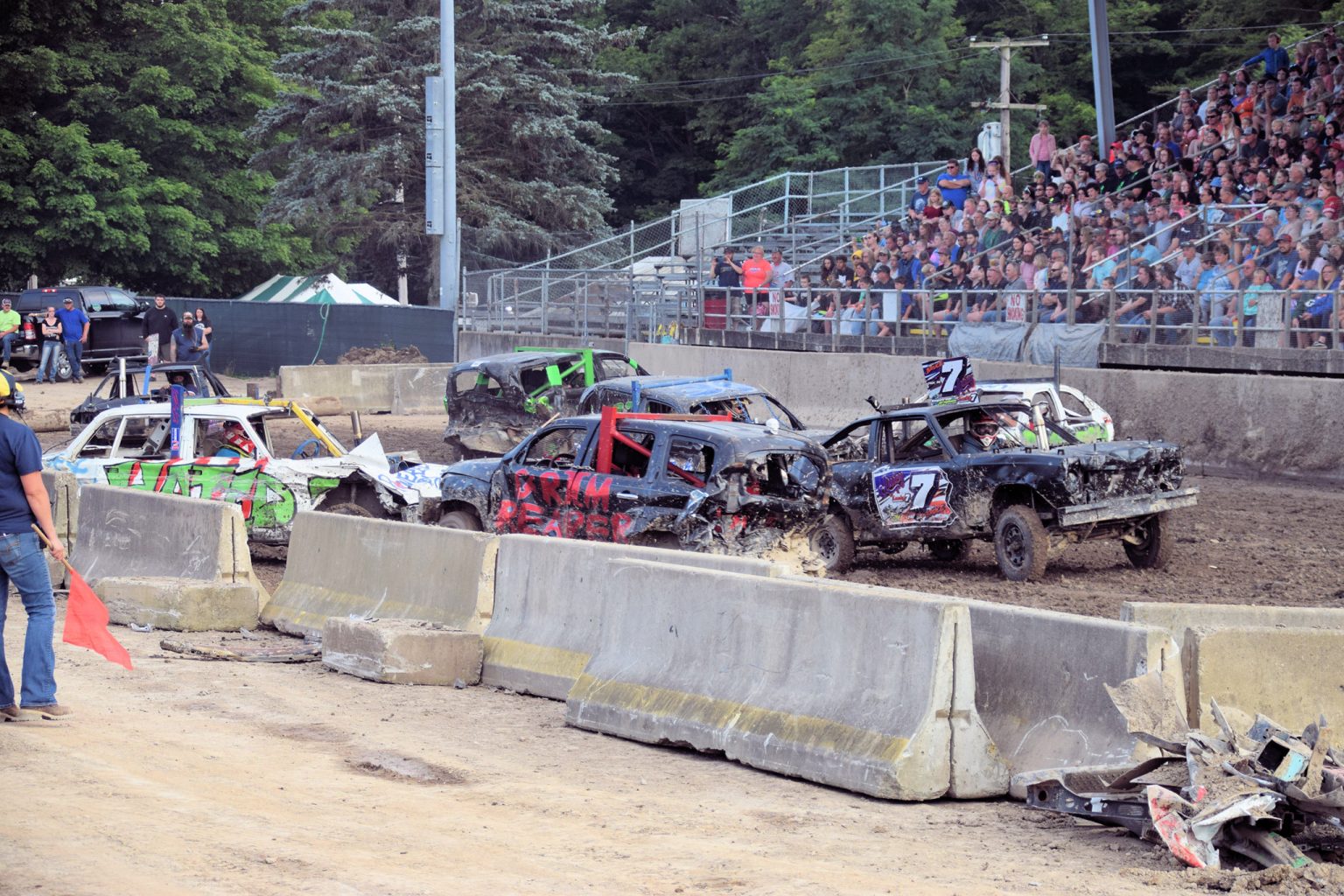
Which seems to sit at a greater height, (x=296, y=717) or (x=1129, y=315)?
(x=1129, y=315)

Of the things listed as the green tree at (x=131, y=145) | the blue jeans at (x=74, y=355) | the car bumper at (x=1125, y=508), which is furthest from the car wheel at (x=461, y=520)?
the green tree at (x=131, y=145)

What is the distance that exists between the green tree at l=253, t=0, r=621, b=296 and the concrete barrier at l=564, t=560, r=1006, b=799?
41.7 m

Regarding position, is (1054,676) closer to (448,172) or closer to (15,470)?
(15,470)

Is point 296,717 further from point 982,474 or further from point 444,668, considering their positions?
point 982,474

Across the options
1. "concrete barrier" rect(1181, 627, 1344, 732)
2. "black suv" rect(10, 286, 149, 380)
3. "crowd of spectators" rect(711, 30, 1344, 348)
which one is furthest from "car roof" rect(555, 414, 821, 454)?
"black suv" rect(10, 286, 149, 380)

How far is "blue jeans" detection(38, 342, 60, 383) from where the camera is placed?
3578 cm

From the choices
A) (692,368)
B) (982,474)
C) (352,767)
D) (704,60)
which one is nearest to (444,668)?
(352,767)

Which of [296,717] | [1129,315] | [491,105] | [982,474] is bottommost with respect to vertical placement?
[296,717]

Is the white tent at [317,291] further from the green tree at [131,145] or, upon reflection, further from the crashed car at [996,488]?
the crashed car at [996,488]

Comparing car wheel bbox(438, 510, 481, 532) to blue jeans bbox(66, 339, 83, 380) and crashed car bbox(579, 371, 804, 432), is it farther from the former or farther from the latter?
blue jeans bbox(66, 339, 83, 380)

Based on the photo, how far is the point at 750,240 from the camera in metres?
38.9

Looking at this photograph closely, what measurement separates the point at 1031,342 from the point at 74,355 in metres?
22.4

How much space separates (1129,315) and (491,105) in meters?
31.8

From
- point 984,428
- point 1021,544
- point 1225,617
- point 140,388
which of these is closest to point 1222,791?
point 1225,617
